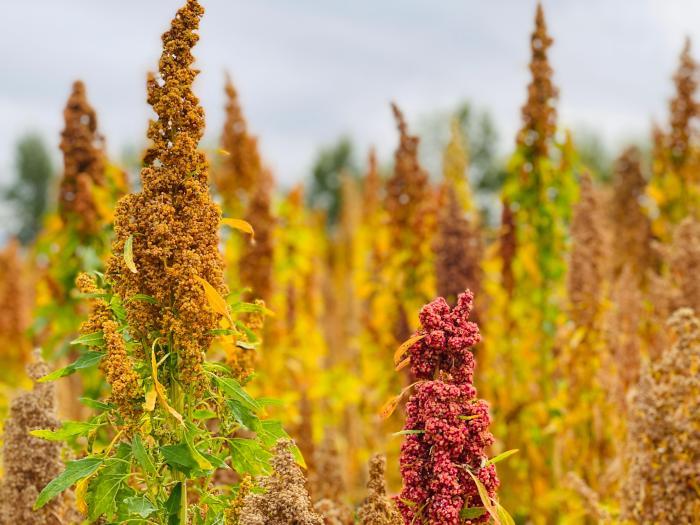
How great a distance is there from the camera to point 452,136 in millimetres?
8898

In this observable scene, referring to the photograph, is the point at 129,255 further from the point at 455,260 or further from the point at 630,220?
the point at 630,220

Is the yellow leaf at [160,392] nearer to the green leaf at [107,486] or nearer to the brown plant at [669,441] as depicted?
the green leaf at [107,486]

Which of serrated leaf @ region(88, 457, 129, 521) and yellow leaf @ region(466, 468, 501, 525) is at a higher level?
serrated leaf @ region(88, 457, 129, 521)

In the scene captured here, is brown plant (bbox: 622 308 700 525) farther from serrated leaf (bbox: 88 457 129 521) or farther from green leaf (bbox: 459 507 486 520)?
serrated leaf (bbox: 88 457 129 521)

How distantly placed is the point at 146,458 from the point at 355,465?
677 centimetres

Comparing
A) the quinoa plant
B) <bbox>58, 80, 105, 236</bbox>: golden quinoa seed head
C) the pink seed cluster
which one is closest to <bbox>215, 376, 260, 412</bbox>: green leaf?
the quinoa plant

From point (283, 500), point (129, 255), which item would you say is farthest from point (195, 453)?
point (129, 255)

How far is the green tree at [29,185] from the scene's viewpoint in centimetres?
4888

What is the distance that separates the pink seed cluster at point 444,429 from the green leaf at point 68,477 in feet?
3.02

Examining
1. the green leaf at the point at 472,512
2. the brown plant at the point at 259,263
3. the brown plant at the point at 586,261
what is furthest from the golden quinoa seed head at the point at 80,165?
the green leaf at the point at 472,512

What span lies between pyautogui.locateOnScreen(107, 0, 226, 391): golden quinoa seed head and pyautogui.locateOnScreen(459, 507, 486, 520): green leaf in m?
0.88

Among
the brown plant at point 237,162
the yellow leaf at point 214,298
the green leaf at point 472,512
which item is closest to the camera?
the green leaf at point 472,512

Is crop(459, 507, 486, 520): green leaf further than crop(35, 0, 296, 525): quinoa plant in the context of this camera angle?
No

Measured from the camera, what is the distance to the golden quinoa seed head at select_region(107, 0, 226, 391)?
2.57 meters
